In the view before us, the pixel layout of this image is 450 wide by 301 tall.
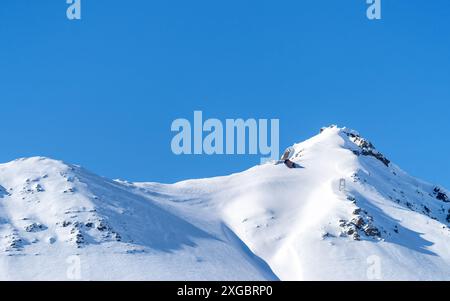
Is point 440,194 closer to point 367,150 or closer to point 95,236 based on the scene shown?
point 367,150

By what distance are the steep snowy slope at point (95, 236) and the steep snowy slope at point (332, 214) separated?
261 inches

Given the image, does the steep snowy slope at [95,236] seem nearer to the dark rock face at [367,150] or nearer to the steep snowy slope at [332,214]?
the steep snowy slope at [332,214]

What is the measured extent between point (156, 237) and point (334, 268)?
26357 mm

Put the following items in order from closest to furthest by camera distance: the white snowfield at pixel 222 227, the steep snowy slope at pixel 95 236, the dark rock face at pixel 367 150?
1. the steep snowy slope at pixel 95 236
2. the white snowfield at pixel 222 227
3. the dark rock face at pixel 367 150

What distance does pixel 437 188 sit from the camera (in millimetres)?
138750

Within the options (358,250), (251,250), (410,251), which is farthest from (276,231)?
(410,251)

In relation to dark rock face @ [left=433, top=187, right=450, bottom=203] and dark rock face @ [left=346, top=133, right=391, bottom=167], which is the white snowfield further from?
dark rock face @ [left=346, top=133, right=391, bottom=167]

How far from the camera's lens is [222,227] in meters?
99.0

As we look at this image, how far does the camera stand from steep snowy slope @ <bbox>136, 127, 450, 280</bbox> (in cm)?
8781

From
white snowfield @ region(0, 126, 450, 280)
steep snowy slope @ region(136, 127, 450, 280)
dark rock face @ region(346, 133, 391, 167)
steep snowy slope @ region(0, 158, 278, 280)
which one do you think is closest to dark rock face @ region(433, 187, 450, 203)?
steep snowy slope @ region(136, 127, 450, 280)

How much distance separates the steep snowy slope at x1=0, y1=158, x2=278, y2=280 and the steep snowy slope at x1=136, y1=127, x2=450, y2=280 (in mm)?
6625

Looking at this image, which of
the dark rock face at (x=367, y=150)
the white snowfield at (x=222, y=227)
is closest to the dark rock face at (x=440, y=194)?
the white snowfield at (x=222, y=227)

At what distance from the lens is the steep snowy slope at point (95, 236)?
7375cm
